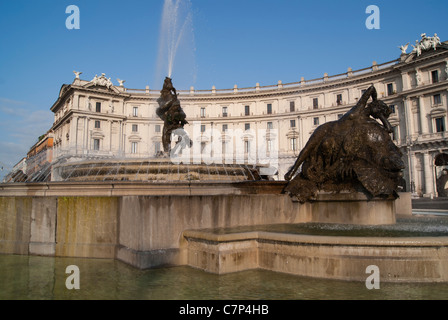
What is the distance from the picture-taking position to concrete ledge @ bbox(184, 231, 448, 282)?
152 inches

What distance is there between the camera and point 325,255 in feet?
13.4

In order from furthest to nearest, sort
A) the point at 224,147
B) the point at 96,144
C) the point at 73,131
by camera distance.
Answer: the point at 224,147 < the point at 96,144 < the point at 73,131

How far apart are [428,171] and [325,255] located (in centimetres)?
4647

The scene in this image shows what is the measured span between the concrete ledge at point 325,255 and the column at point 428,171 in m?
44.7

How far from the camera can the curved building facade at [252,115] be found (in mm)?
45312

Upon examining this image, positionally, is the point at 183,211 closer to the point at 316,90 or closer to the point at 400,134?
the point at 400,134

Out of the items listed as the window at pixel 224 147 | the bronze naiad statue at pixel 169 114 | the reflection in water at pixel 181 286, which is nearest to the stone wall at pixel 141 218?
the reflection in water at pixel 181 286

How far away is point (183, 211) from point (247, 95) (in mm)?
58546

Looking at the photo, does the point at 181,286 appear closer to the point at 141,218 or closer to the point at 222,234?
the point at 222,234

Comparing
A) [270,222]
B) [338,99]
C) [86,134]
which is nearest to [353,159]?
[270,222]

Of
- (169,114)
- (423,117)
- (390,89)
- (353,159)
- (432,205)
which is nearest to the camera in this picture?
(353,159)

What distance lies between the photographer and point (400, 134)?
156ft

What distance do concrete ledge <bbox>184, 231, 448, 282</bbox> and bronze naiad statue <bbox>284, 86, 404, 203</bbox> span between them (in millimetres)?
2025

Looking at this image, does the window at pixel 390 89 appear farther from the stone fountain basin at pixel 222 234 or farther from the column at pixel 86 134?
the column at pixel 86 134
